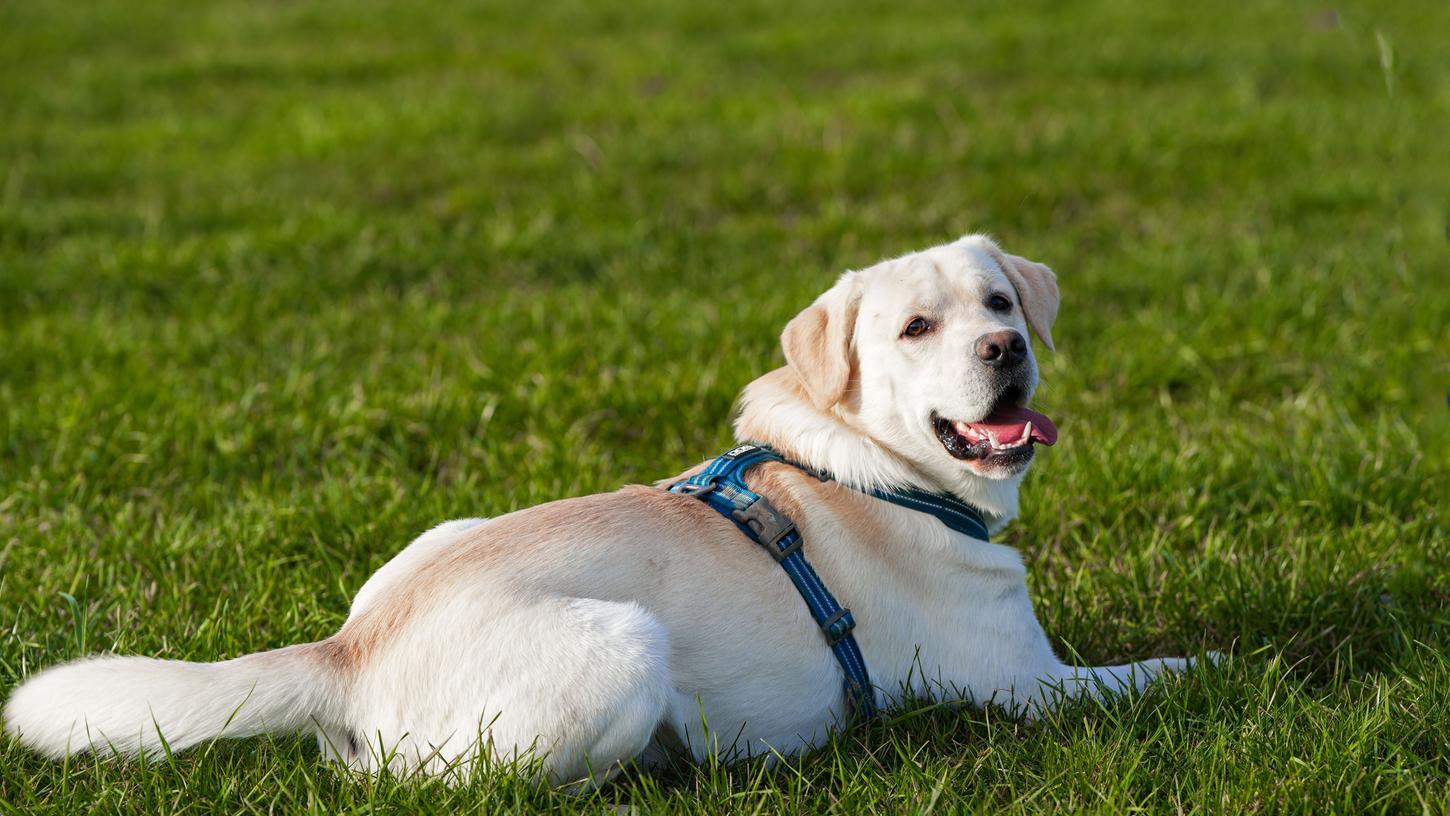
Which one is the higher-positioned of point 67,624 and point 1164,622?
point 67,624

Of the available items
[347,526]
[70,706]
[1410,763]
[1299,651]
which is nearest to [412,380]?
[347,526]

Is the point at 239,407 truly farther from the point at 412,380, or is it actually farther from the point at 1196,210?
the point at 1196,210

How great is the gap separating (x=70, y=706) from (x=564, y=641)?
1.05 m

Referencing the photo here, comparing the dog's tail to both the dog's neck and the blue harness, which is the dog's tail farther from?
the dog's neck

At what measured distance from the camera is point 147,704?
2.73m

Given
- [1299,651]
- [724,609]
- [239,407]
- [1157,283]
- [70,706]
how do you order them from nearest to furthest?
[70,706] → [724,609] → [1299,651] → [239,407] → [1157,283]

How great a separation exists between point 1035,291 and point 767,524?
1140mm

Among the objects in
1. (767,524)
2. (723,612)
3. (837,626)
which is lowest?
(837,626)

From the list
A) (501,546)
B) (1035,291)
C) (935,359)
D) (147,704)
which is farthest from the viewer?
(1035,291)

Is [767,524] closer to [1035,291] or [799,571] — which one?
[799,571]

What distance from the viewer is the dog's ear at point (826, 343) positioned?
3.46m

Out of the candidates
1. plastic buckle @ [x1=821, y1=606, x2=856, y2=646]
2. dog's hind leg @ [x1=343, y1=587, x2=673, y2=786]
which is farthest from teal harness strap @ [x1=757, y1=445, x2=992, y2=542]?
dog's hind leg @ [x1=343, y1=587, x2=673, y2=786]

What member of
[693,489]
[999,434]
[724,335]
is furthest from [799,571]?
[724,335]

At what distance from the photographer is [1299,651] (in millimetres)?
3631
